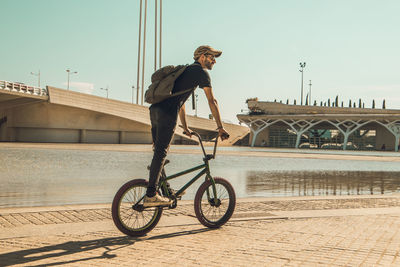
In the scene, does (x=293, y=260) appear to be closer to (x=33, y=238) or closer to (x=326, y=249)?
(x=326, y=249)

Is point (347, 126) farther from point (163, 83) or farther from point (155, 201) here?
point (155, 201)

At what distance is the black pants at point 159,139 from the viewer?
4531 mm

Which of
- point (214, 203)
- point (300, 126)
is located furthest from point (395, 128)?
point (214, 203)

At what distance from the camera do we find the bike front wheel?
501 cm

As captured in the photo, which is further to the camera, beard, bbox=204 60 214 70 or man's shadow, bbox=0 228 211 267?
beard, bbox=204 60 214 70

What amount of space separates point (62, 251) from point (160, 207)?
123 cm

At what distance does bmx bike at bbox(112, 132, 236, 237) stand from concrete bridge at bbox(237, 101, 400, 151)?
54203 millimetres

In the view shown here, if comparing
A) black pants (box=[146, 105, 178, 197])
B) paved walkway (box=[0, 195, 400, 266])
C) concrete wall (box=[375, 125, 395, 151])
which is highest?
concrete wall (box=[375, 125, 395, 151])

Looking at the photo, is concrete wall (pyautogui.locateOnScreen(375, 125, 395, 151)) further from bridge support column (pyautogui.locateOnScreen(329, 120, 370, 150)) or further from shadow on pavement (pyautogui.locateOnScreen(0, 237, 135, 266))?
shadow on pavement (pyautogui.locateOnScreen(0, 237, 135, 266))

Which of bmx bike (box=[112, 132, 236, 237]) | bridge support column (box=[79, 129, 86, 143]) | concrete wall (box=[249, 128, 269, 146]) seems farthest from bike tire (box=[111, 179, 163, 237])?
concrete wall (box=[249, 128, 269, 146])

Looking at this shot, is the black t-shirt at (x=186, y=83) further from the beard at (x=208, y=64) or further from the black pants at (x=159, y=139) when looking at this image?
the beard at (x=208, y=64)

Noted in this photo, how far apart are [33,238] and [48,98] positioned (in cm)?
5194

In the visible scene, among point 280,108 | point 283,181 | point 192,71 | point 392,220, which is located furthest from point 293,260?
point 280,108

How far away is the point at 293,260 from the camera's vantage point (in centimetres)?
365
